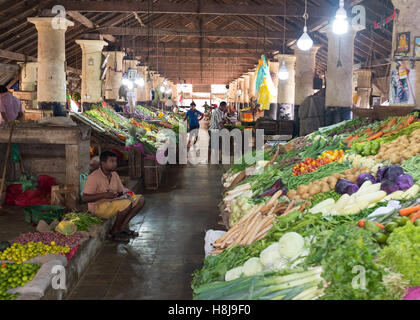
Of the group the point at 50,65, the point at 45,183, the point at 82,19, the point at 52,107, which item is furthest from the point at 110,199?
the point at 82,19

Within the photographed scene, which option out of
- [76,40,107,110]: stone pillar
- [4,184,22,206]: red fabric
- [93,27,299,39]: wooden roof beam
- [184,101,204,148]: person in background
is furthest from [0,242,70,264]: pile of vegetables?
[93,27,299,39]: wooden roof beam

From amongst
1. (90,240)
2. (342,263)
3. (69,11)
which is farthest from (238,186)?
(69,11)

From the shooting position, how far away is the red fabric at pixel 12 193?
6.84 m

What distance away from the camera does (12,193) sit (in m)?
6.87

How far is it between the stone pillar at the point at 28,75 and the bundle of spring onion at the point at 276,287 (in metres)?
17.4

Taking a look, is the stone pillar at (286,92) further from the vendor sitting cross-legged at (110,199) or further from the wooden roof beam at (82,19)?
the vendor sitting cross-legged at (110,199)

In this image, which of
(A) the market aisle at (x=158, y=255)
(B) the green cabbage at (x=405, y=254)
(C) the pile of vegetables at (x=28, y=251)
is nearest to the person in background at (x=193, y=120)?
(A) the market aisle at (x=158, y=255)

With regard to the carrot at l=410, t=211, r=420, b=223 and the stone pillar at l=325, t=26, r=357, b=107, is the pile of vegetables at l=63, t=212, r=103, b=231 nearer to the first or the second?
the carrot at l=410, t=211, r=420, b=223

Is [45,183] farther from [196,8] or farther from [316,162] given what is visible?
[196,8]

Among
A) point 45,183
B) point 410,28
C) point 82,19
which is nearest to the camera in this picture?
point 45,183

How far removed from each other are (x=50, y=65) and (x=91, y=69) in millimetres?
4426

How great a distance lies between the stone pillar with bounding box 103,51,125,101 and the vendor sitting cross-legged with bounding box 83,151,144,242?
12.3 metres

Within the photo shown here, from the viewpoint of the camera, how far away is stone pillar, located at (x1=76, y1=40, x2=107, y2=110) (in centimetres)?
1612

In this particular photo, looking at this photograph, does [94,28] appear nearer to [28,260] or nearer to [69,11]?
[69,11]
